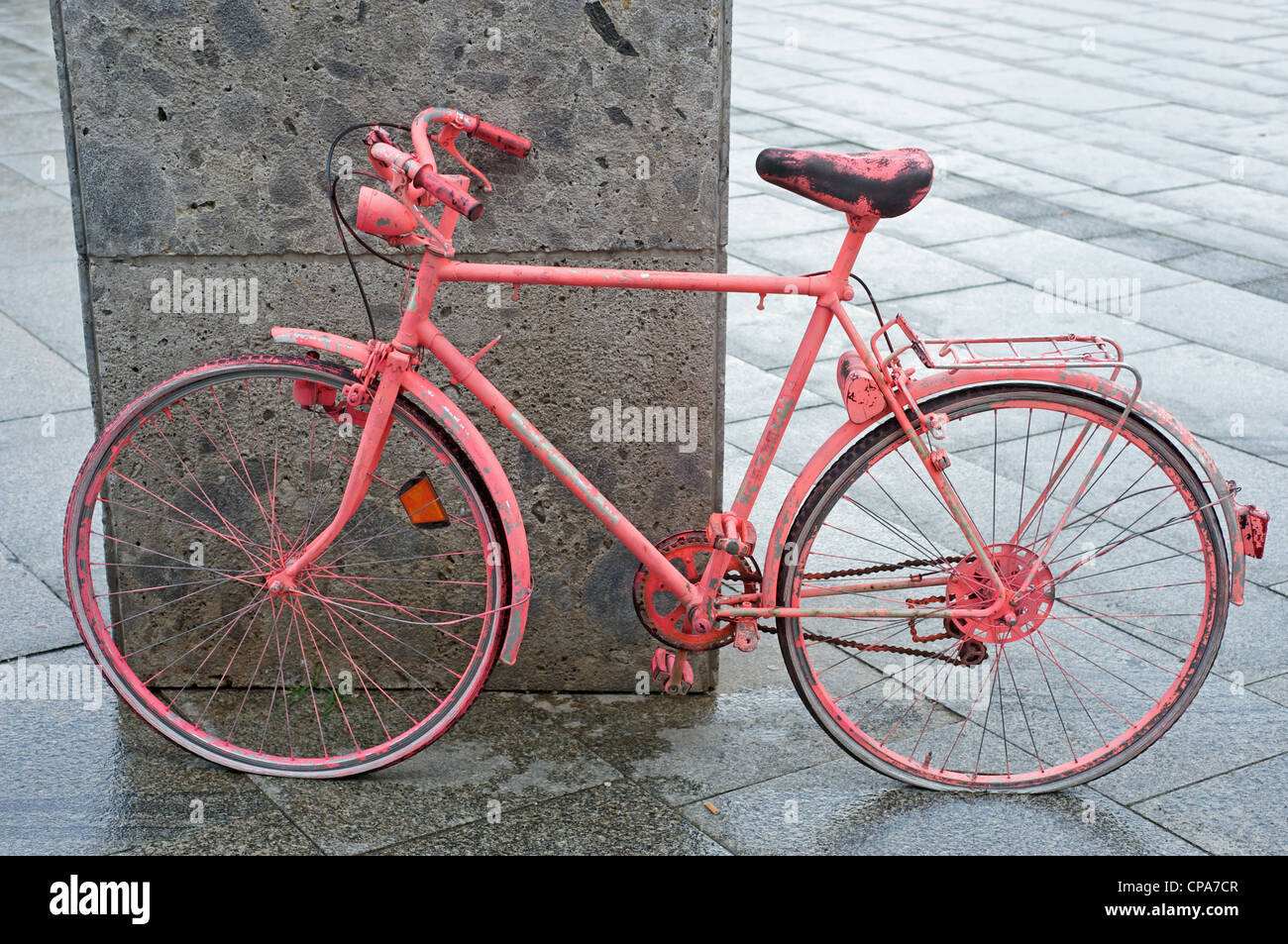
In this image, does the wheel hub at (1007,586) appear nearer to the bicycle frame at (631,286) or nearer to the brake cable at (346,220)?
the bicycle frame at (631,286)

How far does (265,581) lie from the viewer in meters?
3.71

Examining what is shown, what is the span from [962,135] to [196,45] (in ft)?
24.6

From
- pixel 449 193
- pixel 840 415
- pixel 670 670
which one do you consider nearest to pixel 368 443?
pixel 449 193

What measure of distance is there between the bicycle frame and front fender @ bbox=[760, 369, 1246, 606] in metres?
0.11

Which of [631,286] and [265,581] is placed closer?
[631,286]

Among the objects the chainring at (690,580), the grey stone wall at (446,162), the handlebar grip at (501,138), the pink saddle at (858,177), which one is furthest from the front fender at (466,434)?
the pink saddle at (858,177)

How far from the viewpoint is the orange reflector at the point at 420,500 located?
347 centimetres

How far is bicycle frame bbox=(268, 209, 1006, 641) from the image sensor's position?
10.6 ft

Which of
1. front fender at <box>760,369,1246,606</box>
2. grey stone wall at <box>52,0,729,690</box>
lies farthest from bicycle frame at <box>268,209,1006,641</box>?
grey stone wall at <box>52,0,729,690</box>

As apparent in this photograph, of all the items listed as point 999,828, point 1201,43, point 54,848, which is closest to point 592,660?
point 999,828

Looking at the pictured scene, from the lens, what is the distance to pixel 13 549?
4.70 meters

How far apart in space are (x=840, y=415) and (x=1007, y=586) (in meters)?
2.45

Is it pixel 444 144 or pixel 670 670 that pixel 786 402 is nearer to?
pixel 670 670

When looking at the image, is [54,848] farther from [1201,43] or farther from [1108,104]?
[1201,43]
